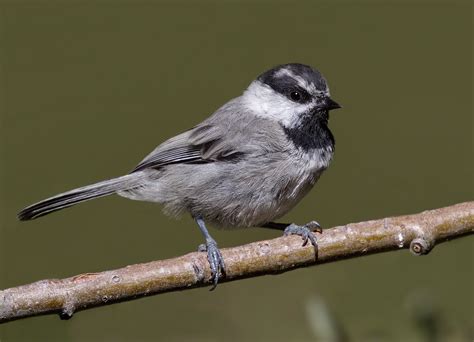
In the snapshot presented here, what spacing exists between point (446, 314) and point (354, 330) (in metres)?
0.32

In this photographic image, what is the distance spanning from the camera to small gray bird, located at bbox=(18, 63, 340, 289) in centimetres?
273

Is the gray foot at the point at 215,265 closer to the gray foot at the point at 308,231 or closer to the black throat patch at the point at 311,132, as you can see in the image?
the gray foot at the point at 308,231

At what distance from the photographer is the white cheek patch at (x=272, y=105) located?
2832mm

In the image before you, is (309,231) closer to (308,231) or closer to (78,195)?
(308,231)

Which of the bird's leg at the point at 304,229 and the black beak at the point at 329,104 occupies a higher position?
the black beak at the point at 329,104

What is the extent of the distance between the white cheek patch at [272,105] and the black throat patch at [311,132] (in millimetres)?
32

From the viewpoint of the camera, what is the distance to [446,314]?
147cm

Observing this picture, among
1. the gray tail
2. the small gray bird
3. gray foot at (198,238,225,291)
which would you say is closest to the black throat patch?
the small gray bird

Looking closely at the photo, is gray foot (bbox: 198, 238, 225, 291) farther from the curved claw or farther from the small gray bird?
the small gray bird

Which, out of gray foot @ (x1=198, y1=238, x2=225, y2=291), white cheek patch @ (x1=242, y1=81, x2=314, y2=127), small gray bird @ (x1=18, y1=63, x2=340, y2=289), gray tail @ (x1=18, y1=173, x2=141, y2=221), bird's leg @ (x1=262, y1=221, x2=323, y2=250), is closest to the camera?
gray foot @ (x1=198, y1=238, x2=225, y2=291)

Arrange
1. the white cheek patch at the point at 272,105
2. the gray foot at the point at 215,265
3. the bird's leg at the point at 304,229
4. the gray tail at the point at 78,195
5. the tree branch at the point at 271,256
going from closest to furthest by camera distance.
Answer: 1. the tree branch at the point at 271,256
2. the gray foot at the point at 215,265
3. the bird's leg at the point at 304,229
4. the gray tail at the point at 78,195
5. the white cheek patch at the point at 272,105

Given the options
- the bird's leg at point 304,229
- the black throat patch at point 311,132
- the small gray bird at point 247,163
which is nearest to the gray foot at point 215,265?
the bird's leg at point 304,229

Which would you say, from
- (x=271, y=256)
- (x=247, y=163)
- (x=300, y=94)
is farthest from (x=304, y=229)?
(x=300, y=94)

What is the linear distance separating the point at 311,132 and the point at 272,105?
0.25 metres
